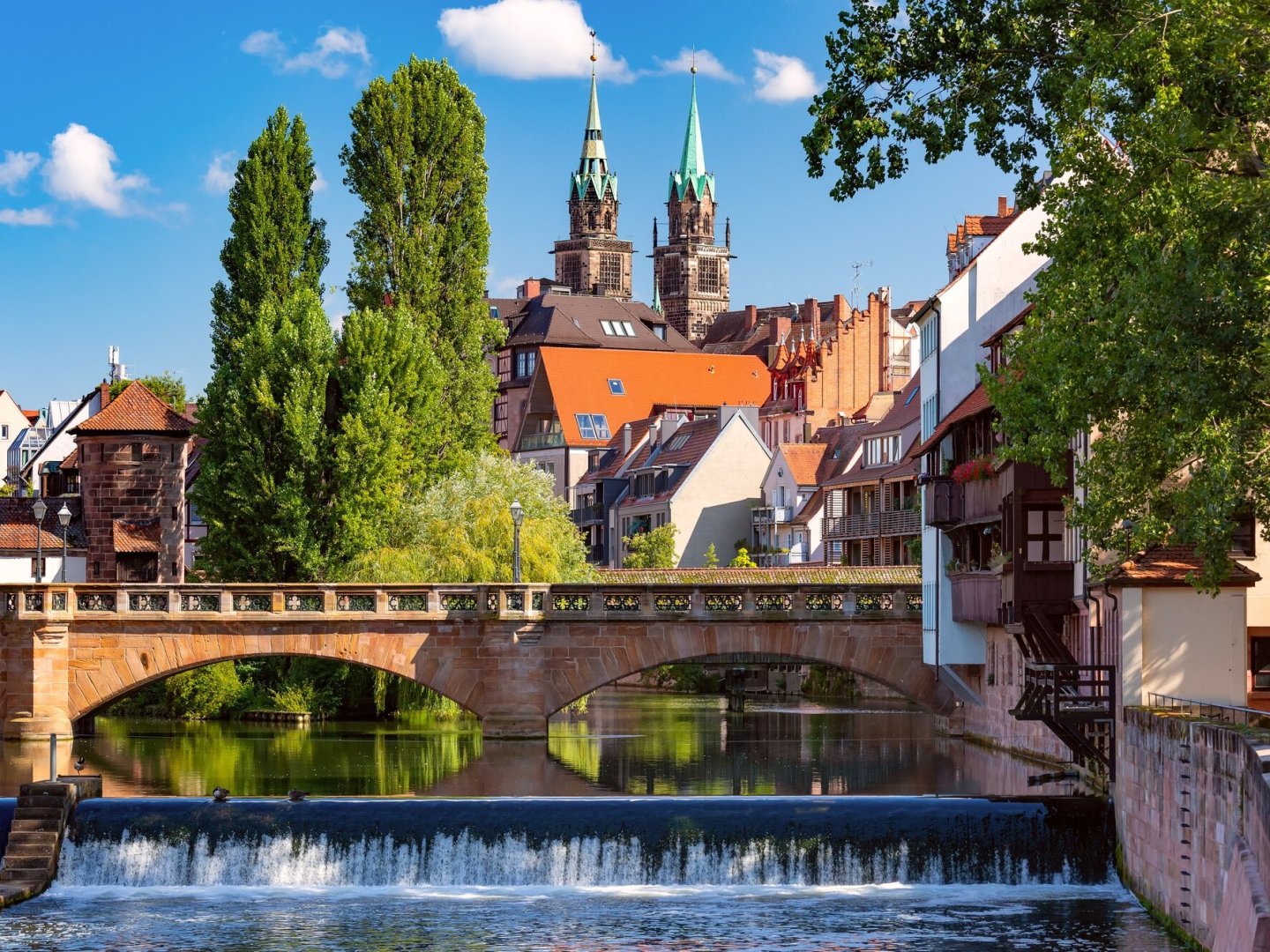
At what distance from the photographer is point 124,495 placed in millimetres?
74438

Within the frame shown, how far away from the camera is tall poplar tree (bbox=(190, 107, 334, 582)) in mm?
67125

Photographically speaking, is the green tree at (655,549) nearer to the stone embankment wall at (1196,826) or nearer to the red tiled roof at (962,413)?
the red tiled roof at (962,413)

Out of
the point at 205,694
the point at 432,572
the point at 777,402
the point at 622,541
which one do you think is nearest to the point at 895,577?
the point at 432,572

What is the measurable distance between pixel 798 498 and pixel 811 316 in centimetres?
6447

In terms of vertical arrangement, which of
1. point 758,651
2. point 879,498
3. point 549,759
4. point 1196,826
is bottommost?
point 549,759

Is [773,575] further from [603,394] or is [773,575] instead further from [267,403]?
[603,394]

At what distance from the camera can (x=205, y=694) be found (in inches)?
2704

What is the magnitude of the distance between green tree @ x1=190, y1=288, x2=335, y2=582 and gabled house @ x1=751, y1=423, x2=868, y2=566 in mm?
40421

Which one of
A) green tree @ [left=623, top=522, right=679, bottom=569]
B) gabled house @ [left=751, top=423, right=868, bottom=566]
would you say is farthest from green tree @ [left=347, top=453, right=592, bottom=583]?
green tree @ [left=623, top=522, right=679, bottom=569]

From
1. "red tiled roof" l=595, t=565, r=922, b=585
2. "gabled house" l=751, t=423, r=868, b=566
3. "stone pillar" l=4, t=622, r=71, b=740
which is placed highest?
"gabled house" l=751, t=423, r=868, b=566

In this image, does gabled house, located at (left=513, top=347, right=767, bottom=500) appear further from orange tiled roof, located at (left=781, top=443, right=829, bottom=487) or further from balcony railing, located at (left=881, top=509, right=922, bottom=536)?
balcony railing, located at (left=881, top=509, right=922, bottom=536)

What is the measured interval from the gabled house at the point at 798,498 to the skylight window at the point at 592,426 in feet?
100

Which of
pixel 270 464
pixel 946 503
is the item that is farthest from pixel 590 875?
pixel 270 464

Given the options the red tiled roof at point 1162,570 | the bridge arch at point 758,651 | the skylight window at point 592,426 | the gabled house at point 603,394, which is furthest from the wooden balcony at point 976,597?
the skylight window at point 592,426
